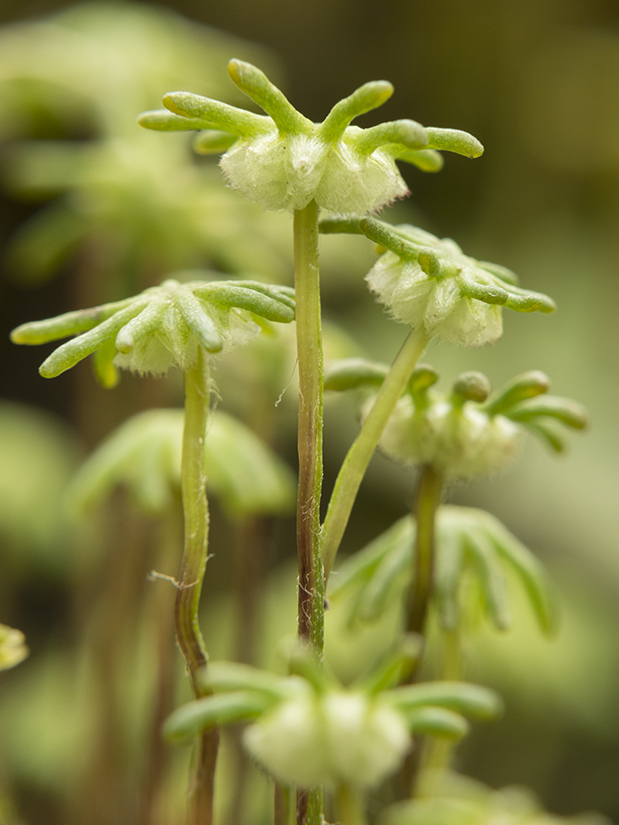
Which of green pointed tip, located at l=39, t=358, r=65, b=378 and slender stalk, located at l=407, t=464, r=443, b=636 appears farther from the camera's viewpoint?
slender stalk, located at l=407, t=464, r=443, b=636

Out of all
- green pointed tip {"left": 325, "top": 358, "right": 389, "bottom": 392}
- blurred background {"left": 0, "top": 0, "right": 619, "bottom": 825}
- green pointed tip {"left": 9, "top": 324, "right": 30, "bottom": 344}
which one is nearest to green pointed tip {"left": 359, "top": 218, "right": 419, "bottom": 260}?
green pointed tip {"left": 325, "top": 358, "right": 389, "bottom": 392}

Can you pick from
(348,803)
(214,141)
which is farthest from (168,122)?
(348,803)

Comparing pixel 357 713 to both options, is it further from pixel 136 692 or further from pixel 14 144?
pixel 14 144

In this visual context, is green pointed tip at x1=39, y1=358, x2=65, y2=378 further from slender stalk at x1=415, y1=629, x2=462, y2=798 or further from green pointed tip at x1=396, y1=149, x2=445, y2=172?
slender stalk at x1=415, y1=629, x2=462, y2=798

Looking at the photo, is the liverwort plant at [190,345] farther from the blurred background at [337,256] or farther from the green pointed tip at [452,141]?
the blurred background at [337,256]

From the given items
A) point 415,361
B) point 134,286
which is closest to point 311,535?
point 415,361

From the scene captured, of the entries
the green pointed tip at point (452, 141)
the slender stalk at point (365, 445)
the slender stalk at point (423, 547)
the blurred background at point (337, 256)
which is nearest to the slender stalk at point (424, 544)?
the slender stalk at point (423, 547)

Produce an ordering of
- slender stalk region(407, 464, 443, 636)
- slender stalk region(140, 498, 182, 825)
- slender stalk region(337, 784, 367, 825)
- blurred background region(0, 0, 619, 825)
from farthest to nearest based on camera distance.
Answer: blurred background region(0, 0, 619, 825) → slender stalk region(140, 498, 182, 825) → slender stalk region(407, 464, 443, 636) → slender stalk region(337, 784, 367, 825)

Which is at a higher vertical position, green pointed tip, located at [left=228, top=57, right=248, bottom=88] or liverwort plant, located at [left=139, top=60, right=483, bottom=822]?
green pointed tip, located at [left=228, top=57, right=248, bottom=88]
